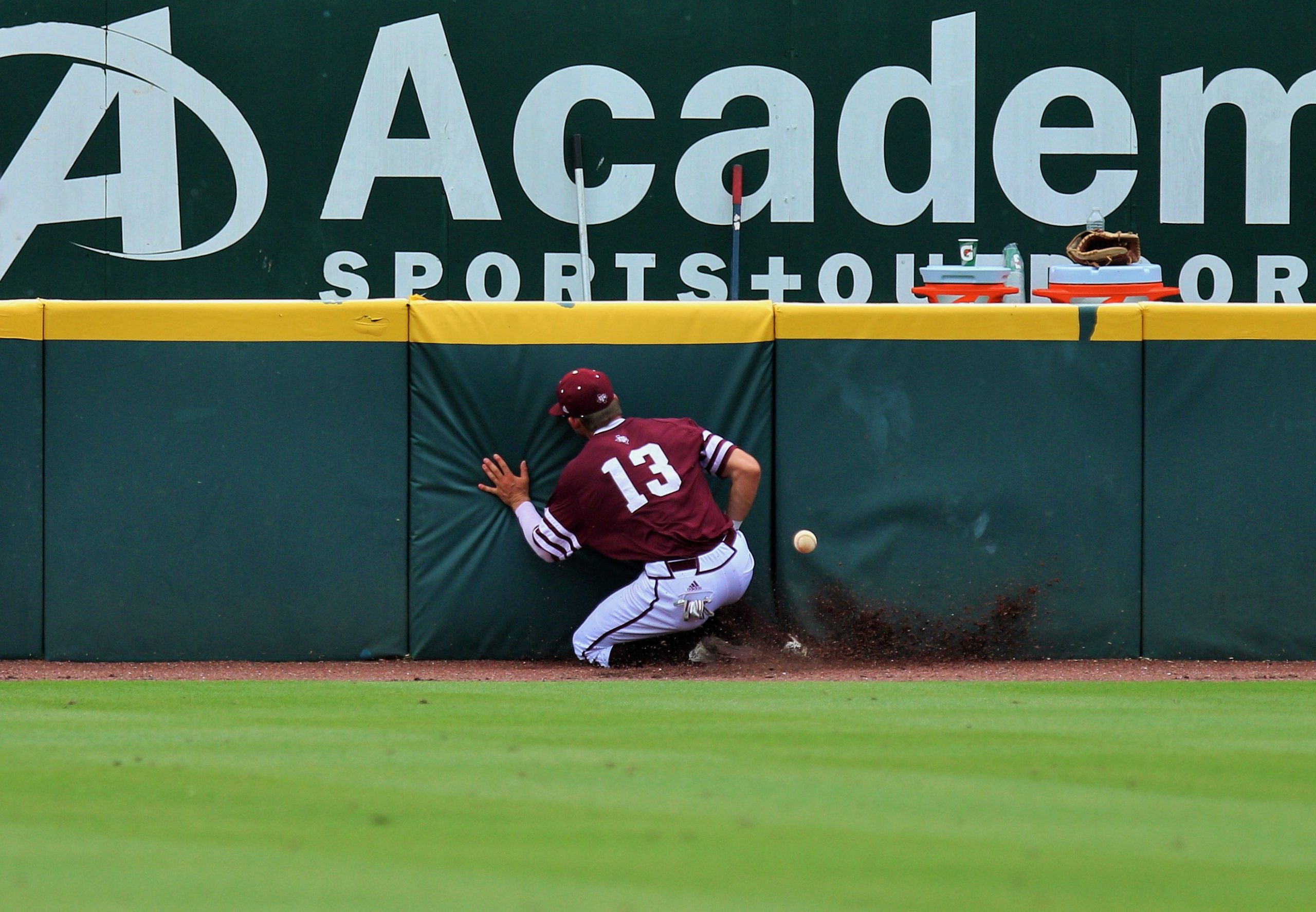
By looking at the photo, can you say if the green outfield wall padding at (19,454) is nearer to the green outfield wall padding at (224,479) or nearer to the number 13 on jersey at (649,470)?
the green outfield wall padding at (224,479)

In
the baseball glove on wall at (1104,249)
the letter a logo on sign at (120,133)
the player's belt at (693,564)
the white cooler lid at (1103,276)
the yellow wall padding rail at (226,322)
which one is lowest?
Result: the player's belt at (693,564)

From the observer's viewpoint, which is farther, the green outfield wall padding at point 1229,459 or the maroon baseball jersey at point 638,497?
the green outfield wall padding at point 1229,459

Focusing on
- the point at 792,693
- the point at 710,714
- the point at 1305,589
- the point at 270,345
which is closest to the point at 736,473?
the point at 792,693

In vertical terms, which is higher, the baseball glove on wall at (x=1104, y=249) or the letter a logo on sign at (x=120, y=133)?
the letter a logo on sign at (x=120, y=133)

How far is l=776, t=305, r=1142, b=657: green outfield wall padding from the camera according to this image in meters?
7.95

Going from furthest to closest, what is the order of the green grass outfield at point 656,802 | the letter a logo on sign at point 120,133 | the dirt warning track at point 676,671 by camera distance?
the letter a logo on sign at point 120,133 < the dirt warning track at point 676,671 < the green grass outfield at point 656,802

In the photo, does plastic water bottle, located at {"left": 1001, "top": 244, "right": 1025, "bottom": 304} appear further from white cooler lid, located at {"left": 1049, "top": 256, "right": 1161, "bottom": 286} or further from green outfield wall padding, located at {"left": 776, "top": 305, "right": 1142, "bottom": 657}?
green outfield wall padding, located at {"left": 776, "top": 305, "right": 1142, "bottom": 657}

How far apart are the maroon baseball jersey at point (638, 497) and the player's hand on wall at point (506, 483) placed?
0.72ft

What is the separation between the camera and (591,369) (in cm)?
787

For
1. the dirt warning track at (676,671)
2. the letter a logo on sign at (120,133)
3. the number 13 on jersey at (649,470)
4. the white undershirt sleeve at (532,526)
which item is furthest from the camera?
the letter a logo on sign at (120,133)

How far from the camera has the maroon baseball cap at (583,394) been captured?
24.9ft

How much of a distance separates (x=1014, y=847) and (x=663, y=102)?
8.08 meters

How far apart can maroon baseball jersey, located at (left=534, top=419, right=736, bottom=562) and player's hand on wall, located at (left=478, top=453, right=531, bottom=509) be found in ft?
0.72

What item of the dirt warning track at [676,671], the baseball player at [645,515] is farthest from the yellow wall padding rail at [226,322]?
the dirt warning track at [676,671]
